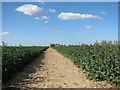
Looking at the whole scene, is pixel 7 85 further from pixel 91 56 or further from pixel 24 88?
pixel 91 56

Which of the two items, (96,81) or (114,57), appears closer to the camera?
(114,57)

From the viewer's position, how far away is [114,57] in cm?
510

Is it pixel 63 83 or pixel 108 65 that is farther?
pixel 63 83

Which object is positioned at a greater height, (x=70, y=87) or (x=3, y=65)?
(x=3, y=65)

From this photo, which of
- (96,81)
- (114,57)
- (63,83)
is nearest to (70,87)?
(63,83)

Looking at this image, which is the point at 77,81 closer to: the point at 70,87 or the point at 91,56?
the point at 70,87

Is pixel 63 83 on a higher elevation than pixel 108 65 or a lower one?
lower

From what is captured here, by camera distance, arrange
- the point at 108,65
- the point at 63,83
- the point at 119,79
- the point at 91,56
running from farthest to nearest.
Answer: the point at 91,56
the point at 63,83
the point at 108,65
the point at 119,79

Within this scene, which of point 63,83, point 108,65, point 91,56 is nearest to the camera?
point 108,65

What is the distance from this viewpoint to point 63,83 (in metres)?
5.37

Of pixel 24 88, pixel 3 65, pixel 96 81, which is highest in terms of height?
pixel 3 65

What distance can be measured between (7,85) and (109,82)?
454 centimetres

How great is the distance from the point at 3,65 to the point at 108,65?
4.76 metres

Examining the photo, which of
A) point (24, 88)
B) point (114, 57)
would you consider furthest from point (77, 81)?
point (24, 88)
